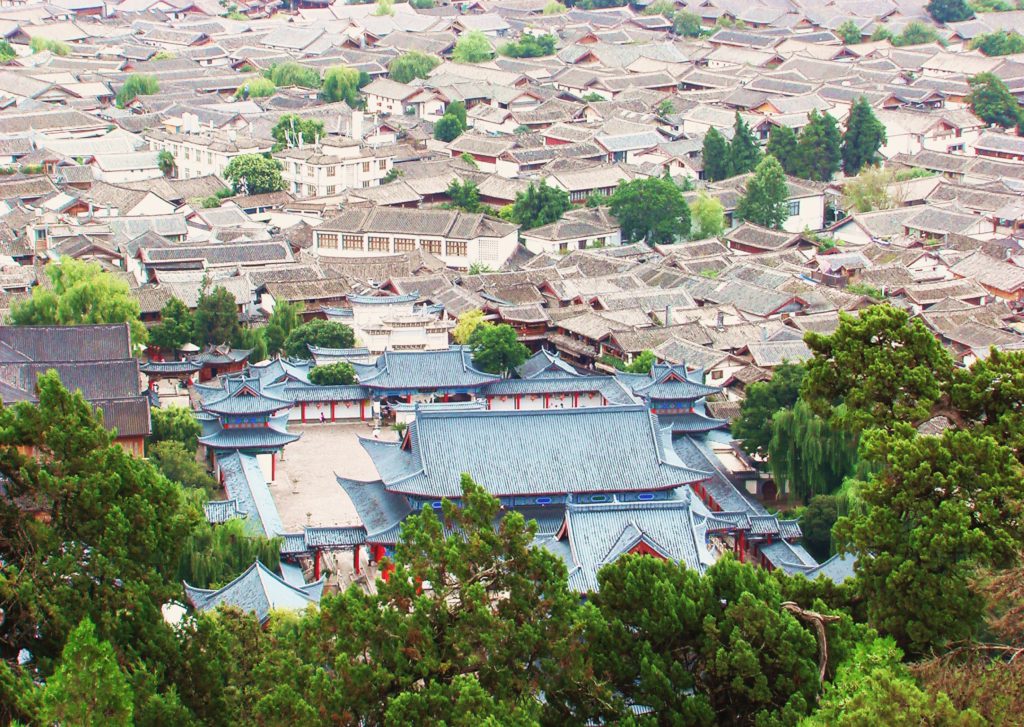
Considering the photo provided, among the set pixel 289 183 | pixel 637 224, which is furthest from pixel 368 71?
pixel 637 224

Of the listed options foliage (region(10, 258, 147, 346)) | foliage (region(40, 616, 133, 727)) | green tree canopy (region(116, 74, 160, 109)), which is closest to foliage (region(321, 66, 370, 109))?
green tree canopy (region(116, 74, 160, 109))

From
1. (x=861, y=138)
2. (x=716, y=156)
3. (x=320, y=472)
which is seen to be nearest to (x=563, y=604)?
(x=320, y=472)

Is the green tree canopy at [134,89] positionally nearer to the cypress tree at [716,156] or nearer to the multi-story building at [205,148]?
the multi-story building at [205,148]

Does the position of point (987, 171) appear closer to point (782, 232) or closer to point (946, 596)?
point (782, 232)

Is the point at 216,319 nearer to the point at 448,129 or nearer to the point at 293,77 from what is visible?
the point at 448,129

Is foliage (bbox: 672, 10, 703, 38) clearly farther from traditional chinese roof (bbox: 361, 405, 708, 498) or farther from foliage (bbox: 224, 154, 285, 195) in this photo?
Answer: traditional chinese roof (bbox: 361, 405, 708, 498)

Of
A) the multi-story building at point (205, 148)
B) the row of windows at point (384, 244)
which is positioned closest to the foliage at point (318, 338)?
the row of windows at point (384, 244)

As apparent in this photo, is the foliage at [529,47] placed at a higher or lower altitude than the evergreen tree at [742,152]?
lower
